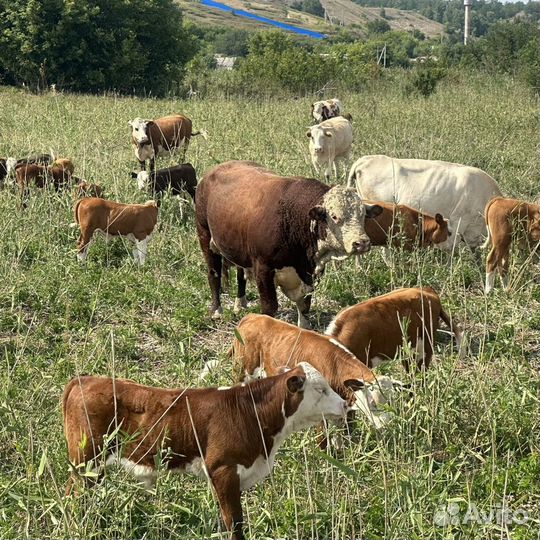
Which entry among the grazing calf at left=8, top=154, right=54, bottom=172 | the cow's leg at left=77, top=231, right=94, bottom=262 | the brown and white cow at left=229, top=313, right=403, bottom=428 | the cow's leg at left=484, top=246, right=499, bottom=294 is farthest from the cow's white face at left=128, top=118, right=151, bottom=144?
the brown and white cow at left=229, top=313, right=403, bottom=428

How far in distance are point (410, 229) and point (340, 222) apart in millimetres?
2511

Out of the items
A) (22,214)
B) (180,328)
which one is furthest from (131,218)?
(180,328)

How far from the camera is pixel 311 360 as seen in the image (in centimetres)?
546

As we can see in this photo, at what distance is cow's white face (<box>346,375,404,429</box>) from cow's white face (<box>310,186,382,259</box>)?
222 cm

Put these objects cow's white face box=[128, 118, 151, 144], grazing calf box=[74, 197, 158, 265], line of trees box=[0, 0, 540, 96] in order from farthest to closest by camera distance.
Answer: line of trees box=[0, 0, 540, 96] < cow's white face box=[128, 118, 151, 144] < grazing calf box=[74, 197, 158, 265]

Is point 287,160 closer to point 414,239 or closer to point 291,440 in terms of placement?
point 414,239

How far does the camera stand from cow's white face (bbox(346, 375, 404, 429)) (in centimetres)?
482

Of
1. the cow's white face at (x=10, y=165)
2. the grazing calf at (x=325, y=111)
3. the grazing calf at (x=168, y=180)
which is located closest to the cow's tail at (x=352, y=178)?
the grazing calf at (x=168, y=180)

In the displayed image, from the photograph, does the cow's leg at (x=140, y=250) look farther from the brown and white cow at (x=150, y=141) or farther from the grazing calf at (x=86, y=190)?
the brown and white cow at (x=150, y=141)

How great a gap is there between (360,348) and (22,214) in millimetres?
5268

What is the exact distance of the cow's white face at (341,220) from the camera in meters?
7.05

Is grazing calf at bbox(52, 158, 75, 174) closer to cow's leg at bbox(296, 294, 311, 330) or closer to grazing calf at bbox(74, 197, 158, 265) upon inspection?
grazing calf at bbox(74, 197, 158, 265)

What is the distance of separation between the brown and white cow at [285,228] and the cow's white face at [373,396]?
7.22ft

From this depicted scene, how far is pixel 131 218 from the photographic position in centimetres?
959
